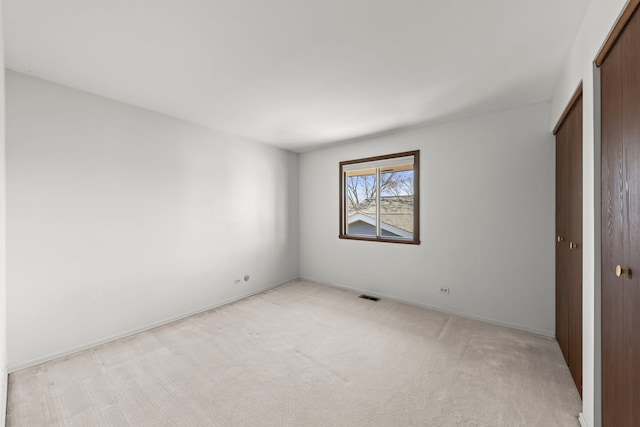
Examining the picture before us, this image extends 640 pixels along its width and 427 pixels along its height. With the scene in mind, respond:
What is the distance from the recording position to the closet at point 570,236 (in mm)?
1830

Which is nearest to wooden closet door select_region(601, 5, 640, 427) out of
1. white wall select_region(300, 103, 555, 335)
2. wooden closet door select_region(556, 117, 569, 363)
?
wooden closet door select_region(556, 117, 569, 363)

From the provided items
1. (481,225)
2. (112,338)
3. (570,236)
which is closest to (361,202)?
(481,225)

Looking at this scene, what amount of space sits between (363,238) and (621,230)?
3095mm

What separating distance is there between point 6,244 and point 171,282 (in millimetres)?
1421

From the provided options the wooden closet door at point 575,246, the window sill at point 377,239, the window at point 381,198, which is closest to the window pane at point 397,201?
the window at point 381,198

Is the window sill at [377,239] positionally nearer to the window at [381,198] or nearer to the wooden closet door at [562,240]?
the window at [381,198]

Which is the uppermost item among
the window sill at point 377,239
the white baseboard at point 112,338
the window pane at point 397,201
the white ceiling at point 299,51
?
the white ceiling at point 299,51

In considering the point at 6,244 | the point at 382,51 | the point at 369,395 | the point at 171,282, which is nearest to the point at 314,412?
the point at 369,395

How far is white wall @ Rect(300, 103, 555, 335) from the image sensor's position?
2748 mm

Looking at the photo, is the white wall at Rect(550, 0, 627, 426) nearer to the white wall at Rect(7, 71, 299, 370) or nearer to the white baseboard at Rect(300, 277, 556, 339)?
the white baseboard at Rect(300, 277, 556, 339)

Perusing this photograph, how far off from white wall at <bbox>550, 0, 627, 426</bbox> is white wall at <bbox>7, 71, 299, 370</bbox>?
3715 millimetres

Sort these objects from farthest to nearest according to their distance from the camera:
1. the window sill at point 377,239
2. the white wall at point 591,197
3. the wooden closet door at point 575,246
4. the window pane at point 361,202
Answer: the window pane at point 361,202 → the window sill at point 377,239 → the wooden closet door at point 575,246 → the white wall at point 591,197

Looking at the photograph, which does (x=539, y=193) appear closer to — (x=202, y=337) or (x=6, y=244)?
(x=202, y=337)

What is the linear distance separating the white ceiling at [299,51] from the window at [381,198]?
106cm
